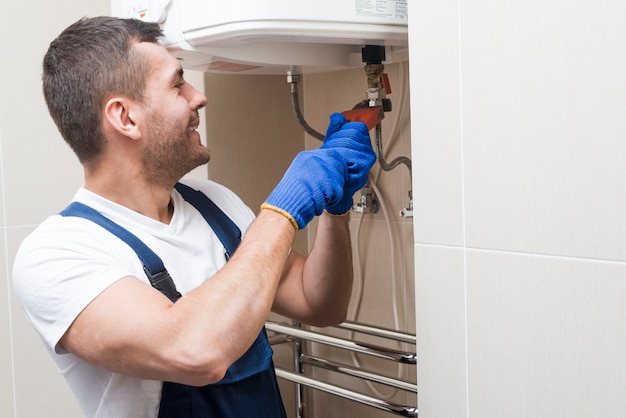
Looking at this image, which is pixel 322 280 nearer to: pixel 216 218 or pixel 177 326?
pixel 216 218

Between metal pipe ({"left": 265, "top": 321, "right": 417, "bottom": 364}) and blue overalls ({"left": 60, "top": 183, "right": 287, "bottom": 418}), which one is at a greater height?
blue overalls ({"left": 60, "top": 183, "right": 287, "bottom": 418})

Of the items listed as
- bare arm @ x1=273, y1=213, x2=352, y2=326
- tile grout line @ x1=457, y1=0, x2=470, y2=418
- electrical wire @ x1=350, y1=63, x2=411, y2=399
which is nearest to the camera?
tile grout line @ x1=457, y1=0, x2=470, y2=418

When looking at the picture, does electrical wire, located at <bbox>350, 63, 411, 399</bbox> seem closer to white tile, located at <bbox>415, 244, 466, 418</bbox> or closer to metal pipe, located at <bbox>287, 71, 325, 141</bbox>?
metal pipe, located at <bbox>287, 71, 325, 141</bbox>

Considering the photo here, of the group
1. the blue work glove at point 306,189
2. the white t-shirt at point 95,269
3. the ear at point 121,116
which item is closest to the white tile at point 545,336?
the blue work glove at point 306,189

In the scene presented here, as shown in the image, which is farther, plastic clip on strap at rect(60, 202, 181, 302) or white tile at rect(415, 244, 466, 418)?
plastic clip on strap at rect(60, 202, 181, 302)

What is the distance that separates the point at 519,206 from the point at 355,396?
2.40 feet

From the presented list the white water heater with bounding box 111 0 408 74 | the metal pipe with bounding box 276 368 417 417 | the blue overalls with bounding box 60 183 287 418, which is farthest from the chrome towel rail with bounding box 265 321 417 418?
the white water heater with bounding box 111 0 408 74

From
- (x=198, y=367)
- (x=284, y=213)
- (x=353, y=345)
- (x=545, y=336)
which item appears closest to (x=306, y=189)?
(x=284, y=213)

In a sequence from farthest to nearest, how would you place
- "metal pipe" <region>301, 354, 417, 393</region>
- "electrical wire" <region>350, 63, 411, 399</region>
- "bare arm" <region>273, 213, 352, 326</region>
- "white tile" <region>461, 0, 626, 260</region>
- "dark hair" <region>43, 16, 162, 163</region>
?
"electrical wire" <region>350, 63, 411, 399</region> → "metal pipe" <region>301, 354, 417, 393</region> → "bare arm" <region>273, 213, 352, 326</region> → "dark hair" <region>43, 16, 162, 163</region> → "white tile" <region>461, 0, 626, 260</region>

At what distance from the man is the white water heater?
0.18 ft

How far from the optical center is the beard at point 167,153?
1181 mm

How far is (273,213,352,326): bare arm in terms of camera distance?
129 centimetres

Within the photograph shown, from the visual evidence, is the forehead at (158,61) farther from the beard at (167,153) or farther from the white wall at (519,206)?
the white wall at (519,206)

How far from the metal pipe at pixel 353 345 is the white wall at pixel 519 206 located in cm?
33
